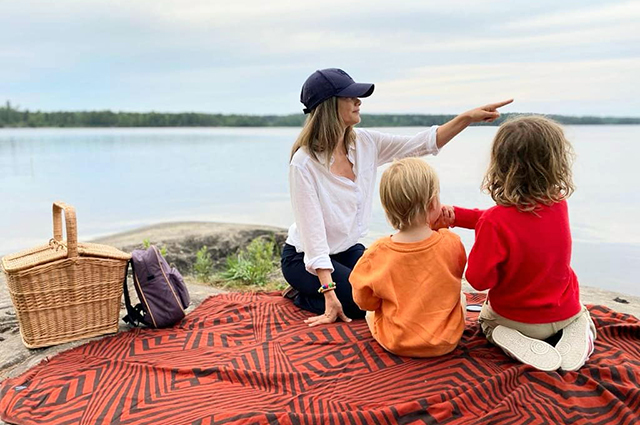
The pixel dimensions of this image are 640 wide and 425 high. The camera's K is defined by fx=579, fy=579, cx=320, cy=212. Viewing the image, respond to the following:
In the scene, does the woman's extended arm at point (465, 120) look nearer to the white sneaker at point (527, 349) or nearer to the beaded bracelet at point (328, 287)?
the beaded bracelet at point (328, 287)

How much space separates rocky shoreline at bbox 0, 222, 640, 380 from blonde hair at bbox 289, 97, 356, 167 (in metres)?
1.64

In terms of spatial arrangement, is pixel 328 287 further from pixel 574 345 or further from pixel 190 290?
pixel 190 290

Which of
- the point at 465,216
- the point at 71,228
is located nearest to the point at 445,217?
the point at 465,216

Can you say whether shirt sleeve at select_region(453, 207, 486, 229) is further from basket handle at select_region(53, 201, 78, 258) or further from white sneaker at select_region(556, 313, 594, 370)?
basket handle at select_region(53, 201, 78, 258)

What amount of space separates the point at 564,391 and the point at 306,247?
5.67ft

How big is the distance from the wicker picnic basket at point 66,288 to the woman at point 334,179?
1197 millimetres

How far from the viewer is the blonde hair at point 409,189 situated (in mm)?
2748

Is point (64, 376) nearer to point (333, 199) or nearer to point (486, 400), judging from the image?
point (333, 199)

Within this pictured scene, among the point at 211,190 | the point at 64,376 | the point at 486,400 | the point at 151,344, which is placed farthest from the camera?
the point at 211,190

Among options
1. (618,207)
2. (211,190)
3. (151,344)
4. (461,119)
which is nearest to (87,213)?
(211,190)

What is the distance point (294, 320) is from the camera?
3.83m

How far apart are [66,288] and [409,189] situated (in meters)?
2.29

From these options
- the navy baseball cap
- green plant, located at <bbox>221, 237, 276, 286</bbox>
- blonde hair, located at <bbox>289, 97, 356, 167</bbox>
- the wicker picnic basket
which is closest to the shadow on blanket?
the wicker picnic basket

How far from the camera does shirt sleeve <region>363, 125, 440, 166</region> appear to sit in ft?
13.0
